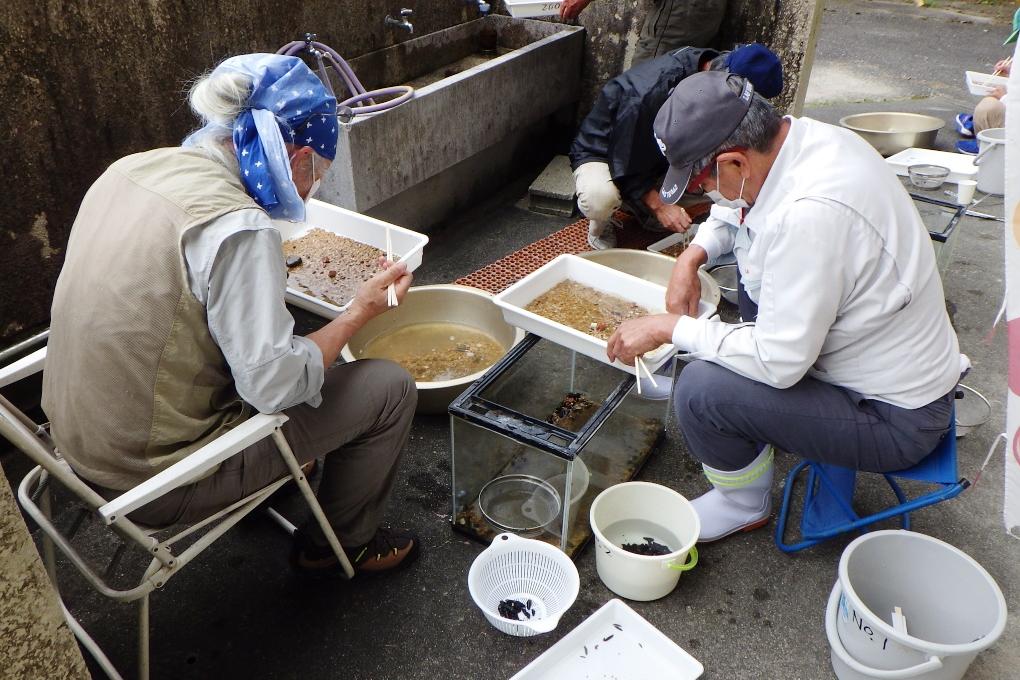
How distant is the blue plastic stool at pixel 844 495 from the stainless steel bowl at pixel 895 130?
3.66 m

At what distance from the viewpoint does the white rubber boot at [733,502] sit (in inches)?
95.2

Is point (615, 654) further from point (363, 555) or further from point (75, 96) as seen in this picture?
point (75, 96)

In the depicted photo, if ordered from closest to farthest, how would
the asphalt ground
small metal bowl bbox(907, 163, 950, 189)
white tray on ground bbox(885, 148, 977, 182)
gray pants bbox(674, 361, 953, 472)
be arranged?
gray pants bbox(674, 361, 953, 472), the asphalt ground, small metal bowl bbox(907, 163, 950, 189), white tray on ground bbox(885, 148, 977, 182)

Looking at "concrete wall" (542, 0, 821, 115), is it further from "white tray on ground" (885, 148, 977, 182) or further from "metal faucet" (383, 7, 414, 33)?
"metal faucet" (383, 7, 414, 33)

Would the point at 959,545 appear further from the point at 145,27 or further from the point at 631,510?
the point at 145,27

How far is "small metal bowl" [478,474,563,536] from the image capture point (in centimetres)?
258

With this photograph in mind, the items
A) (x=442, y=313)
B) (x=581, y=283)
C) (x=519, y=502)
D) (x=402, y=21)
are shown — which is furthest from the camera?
(x=402, y=21)

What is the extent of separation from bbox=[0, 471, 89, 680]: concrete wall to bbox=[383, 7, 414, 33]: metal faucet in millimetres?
3962

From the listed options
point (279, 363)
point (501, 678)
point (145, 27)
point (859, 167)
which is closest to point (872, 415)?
point (859, 167)

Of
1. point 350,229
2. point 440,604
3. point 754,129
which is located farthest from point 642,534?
point 350,229

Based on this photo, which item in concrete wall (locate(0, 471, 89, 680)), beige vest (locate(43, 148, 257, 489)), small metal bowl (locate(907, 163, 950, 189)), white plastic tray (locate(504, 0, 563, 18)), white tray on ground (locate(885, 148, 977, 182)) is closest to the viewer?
concrete wall (locate(0, 471, 89, 680))

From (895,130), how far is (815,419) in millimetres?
4402

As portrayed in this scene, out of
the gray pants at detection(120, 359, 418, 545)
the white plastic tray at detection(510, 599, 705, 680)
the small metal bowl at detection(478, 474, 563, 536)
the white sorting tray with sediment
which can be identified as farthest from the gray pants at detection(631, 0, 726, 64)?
the white plastic tray at detection(510, 599, 705, 680)

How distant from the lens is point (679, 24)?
14.1ft
